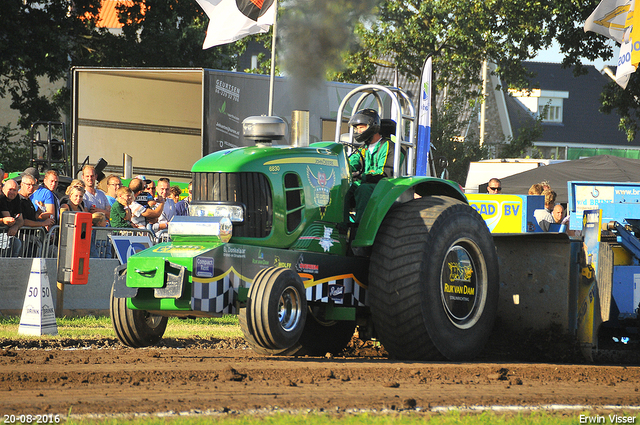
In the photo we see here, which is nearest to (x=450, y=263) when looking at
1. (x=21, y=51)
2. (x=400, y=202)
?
(x=400, y=202)

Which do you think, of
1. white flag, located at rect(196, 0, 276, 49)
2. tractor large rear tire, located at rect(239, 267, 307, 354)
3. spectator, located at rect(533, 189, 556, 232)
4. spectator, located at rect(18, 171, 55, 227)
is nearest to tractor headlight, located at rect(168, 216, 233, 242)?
tractor large rear tire, located at rect(239, 267, 307, 354)

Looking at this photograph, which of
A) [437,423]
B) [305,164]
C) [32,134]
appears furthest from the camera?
[32,134]

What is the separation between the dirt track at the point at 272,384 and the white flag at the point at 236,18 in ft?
25.5

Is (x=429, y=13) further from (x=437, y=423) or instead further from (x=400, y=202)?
(x=437, y=423)

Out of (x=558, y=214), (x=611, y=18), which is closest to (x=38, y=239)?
(x=558, y=214)

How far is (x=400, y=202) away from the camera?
748 cm

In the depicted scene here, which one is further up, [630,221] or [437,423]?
[630,221]

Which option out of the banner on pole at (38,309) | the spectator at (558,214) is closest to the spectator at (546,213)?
the spectator at (558,214)

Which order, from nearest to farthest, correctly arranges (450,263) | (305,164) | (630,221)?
(305,164), (450,263), (630,221)

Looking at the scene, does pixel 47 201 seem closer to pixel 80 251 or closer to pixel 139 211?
pixel 139 211

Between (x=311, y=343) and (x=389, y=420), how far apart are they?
144 inches

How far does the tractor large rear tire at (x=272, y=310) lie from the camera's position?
5.88 metres

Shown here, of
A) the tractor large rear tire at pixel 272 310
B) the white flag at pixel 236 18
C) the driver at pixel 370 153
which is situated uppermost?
the white flag at pixel 236 18

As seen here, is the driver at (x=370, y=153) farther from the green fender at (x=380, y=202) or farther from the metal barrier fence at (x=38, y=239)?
the metal barrier fence at (x=38, y=239)
